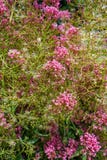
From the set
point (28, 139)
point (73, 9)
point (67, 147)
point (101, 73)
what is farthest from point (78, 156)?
point (73, 9)

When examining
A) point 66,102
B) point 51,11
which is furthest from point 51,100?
point 51,11

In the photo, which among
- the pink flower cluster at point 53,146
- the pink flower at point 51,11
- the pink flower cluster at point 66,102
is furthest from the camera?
the pink flower at point 51,11

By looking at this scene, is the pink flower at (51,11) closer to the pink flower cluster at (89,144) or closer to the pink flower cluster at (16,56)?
the pink flower cluster at (16,56)

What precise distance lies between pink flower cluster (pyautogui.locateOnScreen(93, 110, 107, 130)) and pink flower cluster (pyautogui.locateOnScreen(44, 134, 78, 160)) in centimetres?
17

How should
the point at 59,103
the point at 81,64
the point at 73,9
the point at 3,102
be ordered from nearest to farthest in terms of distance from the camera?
the point at 59,103
the point at 3,102
the point at 81,64
the point at 73,9

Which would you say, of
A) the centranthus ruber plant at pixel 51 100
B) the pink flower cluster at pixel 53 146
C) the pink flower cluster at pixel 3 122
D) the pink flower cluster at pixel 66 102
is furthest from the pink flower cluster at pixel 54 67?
the pink flower cluster at pixel 53 146

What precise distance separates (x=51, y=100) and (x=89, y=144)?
0.32 meters

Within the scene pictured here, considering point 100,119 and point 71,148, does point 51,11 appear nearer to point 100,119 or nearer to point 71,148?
point 100,119

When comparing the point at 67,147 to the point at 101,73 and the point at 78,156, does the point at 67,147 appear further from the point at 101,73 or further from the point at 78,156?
the point at 101,73

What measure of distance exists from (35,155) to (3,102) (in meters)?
0.37

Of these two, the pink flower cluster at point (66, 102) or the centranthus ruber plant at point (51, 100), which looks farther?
the centranthus ruber plant at point (51, 100)

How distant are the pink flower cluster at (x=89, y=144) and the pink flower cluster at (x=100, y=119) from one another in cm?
11

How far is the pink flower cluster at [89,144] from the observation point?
2.52 metres

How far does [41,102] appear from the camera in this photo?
8.63ft
